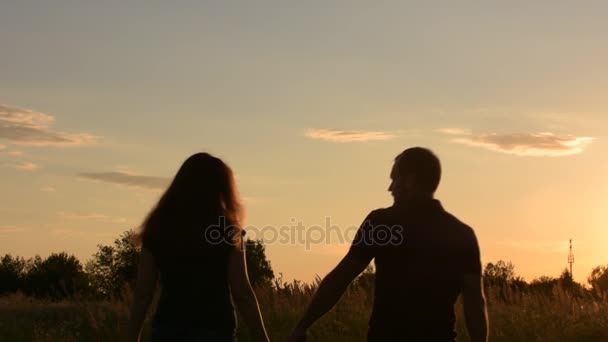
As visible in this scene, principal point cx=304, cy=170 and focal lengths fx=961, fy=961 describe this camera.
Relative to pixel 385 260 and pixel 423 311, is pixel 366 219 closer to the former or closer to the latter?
pixel 385 260

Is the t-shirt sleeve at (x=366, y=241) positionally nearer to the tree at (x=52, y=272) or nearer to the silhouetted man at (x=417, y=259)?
the silhouetted man at (x=417, y=259)

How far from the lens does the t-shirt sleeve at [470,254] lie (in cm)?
605

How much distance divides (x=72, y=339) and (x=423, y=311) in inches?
398

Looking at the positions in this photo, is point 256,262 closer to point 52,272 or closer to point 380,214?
point 52,272

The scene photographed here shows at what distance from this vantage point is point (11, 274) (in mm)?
79438

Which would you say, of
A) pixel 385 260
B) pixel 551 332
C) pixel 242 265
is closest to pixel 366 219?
pixel 385 260

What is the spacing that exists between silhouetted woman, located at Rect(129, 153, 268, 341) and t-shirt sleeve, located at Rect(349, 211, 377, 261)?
94cm

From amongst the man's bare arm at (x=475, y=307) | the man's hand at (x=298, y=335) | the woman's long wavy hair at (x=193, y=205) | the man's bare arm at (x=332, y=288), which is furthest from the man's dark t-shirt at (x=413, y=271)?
the woman's long wavy hair at (x=193, y=205)

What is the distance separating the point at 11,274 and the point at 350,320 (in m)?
69.3

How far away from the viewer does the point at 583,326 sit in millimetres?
14461

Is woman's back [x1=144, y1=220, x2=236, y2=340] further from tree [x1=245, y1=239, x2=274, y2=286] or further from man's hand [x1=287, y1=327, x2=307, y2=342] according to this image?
tree [x1=245, y1=239, x2=274, y2=286]

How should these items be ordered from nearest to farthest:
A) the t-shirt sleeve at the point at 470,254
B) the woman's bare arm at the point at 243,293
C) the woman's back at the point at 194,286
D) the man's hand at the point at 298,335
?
the t-shirt sleeve at the point at 470,254
the man's hand at the point at 298,335
the woman's back at the point at 194,286
the woman's bare arm at the point at 243,293

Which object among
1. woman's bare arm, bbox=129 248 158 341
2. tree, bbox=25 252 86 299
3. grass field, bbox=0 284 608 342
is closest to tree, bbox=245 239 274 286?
tree, bbox=25 252 86 299

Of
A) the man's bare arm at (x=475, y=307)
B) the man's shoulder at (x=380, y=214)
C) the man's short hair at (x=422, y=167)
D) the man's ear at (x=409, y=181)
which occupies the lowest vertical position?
the man's bare arm at (x=475, y=307)
